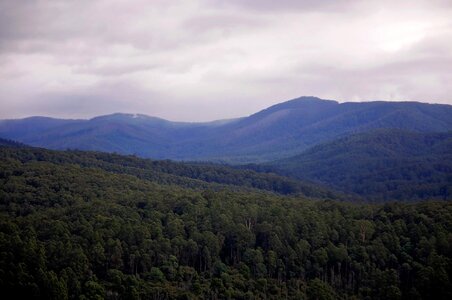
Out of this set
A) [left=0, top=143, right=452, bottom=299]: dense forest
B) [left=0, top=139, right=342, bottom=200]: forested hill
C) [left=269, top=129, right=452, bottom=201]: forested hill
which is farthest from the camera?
[left=269, top=129, right=452, bottom=201]: forested hill

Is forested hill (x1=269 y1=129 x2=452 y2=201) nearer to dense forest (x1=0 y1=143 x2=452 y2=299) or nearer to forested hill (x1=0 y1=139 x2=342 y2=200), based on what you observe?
forested hill (x1=0 y1=139 x2=342 y2=200)

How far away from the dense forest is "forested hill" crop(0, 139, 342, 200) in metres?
44.2

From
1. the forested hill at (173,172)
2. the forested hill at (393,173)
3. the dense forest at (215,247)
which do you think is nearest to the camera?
the dense forest at (215,247)

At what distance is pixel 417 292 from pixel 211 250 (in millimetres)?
20845

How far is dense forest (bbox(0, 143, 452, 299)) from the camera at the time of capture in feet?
165

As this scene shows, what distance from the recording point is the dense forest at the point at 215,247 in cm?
5041

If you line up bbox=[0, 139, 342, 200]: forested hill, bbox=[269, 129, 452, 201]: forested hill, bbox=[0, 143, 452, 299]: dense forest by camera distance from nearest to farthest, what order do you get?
bbox=[0, 143, 452, 299]: dense forest
bbox=[0, 139, 342, 200]: forested hill
bbox=[269, 129, 452, 201]: forested hill

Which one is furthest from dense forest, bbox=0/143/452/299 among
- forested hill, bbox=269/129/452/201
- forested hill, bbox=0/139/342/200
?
forested hill, bbox=269/129/452/201

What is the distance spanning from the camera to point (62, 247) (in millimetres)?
52125

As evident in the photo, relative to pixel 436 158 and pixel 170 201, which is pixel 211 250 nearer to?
pixel 170 201

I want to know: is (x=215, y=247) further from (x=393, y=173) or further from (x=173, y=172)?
(x=393, y=173)

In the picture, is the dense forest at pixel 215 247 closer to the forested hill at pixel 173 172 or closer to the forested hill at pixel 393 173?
the forested hill at pixel 173 172

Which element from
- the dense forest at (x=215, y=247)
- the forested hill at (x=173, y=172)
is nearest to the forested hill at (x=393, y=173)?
the forested hill at (x=173, y=172)

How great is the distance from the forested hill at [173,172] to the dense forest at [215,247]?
44192 millimetres
